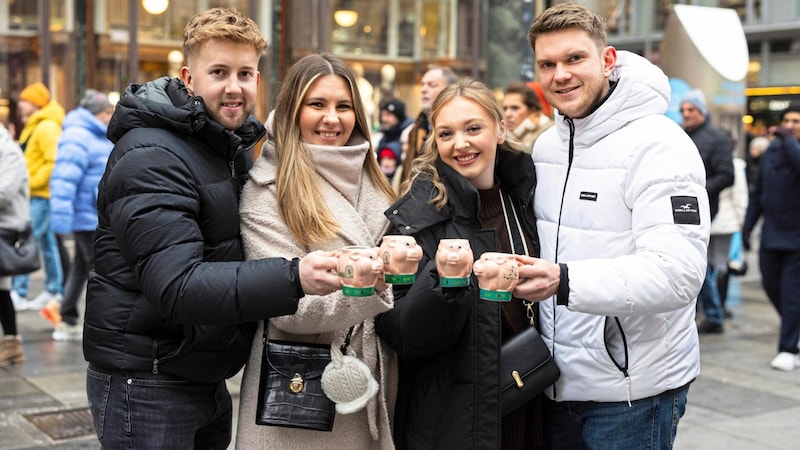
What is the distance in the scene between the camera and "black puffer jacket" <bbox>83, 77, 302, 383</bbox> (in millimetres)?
2344

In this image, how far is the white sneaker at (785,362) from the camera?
7.40 m

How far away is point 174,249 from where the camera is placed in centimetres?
238

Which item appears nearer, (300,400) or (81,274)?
(300,400)

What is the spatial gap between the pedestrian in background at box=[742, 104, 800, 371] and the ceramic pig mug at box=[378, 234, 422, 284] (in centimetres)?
609

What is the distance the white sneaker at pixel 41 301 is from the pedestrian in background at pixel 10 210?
2264 millimetres

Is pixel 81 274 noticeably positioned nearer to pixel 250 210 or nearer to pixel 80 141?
pixel 80 141

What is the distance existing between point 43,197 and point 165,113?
24.7 feet

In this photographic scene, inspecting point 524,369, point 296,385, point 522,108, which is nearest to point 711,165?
point 522,108

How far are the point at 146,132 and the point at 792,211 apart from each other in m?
6.48

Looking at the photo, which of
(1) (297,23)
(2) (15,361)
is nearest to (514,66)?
(1) (297,23)

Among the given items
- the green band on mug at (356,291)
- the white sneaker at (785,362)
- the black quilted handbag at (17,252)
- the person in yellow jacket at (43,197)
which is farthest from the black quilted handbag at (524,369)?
the person in yellow jacket at (43,197)

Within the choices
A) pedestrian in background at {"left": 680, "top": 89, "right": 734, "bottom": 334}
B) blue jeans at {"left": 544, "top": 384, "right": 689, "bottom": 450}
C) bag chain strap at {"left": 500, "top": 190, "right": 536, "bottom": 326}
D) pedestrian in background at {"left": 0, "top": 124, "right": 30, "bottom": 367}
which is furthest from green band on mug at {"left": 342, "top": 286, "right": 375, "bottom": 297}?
pedestrian in background at {"left": 680, "top": 89, "right": 734, "bottom": 334}

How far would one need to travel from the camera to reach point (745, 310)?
10203 millimetres

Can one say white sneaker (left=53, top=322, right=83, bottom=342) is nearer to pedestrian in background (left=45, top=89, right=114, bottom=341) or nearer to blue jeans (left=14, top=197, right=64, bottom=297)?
pedestrian in background (left=45, top=89, right=114, bottom=341)
